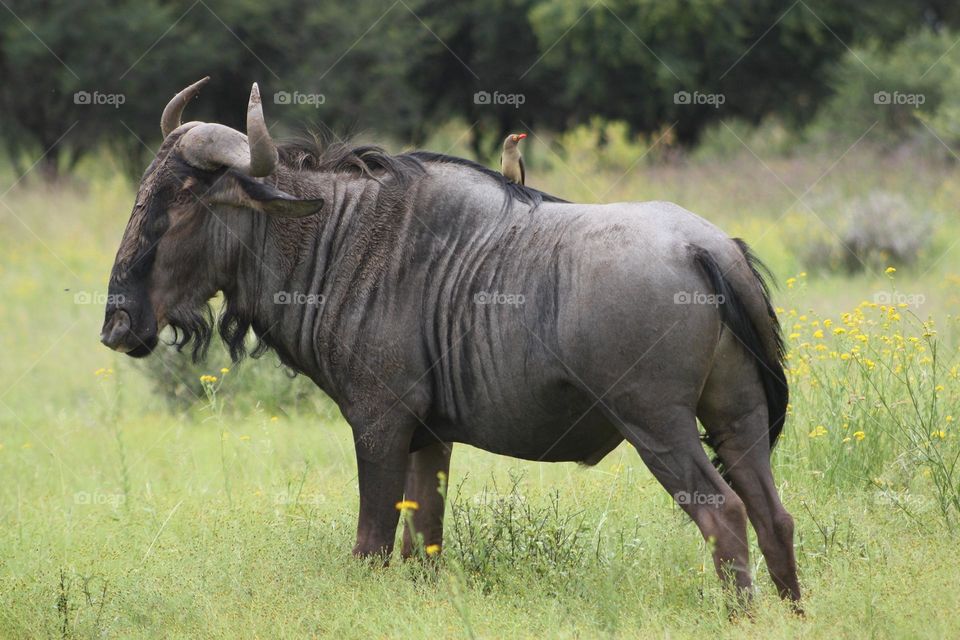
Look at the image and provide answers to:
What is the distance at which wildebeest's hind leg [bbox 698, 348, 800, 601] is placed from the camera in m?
5.28

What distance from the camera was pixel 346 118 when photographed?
1196 inches

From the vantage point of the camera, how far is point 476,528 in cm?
639

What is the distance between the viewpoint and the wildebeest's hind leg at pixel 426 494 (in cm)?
629

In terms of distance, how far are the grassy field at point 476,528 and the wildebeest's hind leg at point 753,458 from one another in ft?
0.59

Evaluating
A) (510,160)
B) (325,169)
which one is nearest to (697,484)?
(510,160)

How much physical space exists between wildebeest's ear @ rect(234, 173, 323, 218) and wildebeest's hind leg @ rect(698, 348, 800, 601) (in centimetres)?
204

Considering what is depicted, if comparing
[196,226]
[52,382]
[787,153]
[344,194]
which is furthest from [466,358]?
[787,153]

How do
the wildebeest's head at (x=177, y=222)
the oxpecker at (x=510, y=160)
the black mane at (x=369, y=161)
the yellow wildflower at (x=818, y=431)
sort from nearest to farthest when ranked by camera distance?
1. the wildebeest's head at (x=177, y=222)
2. the black mane at (x=369, y=161)
3. the oxpecker at (x=510, y=160)
4. the yellow wildflower at (x=818, y=431)

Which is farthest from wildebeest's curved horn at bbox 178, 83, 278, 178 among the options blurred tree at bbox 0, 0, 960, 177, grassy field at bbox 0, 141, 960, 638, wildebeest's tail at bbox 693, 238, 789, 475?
blurred tree at bbox 0, 0, 960, 177

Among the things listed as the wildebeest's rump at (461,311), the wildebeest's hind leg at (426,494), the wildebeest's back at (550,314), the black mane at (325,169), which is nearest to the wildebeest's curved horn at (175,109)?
the wildebeest's rump at (461,311)

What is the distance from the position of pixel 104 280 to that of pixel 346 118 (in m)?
14.7

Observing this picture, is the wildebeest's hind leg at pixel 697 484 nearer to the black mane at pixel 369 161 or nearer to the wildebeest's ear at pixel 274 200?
the black mane at pixel 369 161

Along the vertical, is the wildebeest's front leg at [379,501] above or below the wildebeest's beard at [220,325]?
below

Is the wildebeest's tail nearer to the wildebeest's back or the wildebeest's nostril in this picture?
the wildebeest's back
